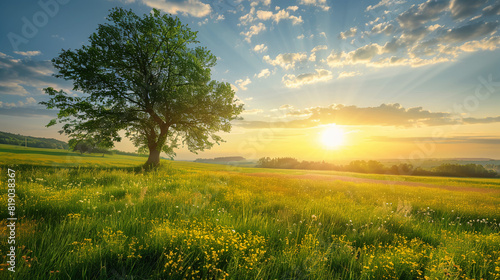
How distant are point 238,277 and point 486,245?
589cm

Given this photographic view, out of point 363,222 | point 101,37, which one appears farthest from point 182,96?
point 363,222

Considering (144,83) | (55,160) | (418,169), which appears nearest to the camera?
(144,83)

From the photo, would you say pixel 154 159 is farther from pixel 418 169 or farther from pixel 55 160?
pixel 418 169

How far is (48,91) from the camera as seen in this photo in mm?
18938

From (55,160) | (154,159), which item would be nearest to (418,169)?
(154,159)

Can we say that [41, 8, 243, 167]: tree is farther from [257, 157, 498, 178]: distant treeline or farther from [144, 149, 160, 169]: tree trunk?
[257, 157, 498, 178]: distant treeline

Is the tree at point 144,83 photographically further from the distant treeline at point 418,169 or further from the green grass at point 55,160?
the distant treeline at point 418,169

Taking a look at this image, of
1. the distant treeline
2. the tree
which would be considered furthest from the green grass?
the distant treeline

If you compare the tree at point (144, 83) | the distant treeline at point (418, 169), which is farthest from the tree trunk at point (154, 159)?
the distant treeline at point (418, 169)

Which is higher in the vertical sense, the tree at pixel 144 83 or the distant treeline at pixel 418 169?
the tree at pixel 144 83

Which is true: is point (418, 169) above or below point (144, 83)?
below

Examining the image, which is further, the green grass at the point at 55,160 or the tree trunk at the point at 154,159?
the green grass at the point at 55,160

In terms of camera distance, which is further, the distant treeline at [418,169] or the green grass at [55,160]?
the distant treeline at [418,169]

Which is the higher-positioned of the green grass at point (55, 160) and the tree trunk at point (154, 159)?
the tree trunk at point (154, 159)
